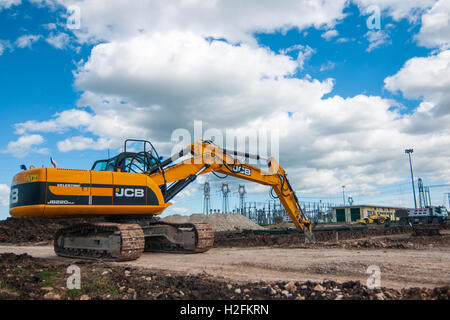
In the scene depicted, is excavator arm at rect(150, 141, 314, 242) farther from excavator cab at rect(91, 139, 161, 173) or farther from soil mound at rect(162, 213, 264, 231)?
soil mound at rect(162, 213, 264, 231)

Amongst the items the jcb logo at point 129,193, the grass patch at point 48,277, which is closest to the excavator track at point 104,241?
the jcb logo at point 129,193

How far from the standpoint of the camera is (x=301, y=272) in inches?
350

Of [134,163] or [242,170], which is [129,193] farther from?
[242,170]

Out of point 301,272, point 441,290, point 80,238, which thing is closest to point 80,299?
point 301,272

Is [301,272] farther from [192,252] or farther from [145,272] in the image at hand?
[192,252]

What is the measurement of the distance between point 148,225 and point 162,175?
1836mm

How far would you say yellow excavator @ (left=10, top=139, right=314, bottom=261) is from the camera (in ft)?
36.3

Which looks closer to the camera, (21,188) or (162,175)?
(21,188)

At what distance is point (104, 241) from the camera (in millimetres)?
11617

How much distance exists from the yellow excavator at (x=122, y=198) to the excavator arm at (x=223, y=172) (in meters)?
0.04

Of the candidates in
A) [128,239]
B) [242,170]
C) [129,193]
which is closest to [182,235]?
[129,193]

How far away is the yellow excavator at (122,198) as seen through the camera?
11055 millimetres

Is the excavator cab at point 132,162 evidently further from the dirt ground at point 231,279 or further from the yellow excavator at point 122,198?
the dirt ground at point 231,279
